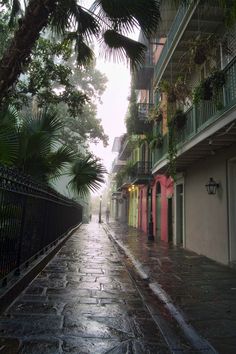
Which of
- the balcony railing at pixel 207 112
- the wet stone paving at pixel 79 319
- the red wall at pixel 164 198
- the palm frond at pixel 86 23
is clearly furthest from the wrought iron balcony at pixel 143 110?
the wet stone paving at pixel 79 319

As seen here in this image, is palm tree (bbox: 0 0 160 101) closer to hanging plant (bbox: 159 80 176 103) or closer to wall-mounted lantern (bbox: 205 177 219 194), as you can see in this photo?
hanging plant (bbox: 159 80 176 103)

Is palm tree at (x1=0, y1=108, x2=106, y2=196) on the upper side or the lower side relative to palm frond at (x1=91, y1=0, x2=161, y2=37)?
lower

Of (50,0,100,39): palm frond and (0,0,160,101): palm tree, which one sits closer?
(0,0,160,101): palm tree

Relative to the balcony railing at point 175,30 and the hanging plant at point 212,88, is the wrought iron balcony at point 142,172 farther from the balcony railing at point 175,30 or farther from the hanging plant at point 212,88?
the hanging plant at point 212,88

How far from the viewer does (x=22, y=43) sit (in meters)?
5.61

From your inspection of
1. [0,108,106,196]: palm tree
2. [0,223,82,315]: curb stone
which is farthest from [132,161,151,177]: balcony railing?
[0,223,82,315]: curb stone

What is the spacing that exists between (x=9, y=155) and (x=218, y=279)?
4.76 metres

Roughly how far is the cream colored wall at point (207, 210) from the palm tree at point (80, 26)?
3920 millimetres

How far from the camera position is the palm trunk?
18.1 ft

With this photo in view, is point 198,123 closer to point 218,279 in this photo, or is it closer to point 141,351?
point 218,279

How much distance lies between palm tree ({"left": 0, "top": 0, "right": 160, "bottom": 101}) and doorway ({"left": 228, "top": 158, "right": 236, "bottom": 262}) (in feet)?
12.5

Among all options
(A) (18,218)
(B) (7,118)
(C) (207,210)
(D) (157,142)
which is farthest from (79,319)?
(D) (157,142)

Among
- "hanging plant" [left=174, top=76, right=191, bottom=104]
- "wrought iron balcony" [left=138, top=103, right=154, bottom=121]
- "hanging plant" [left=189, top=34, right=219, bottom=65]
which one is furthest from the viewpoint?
"wrought iron balcony" [left=138, top=103, right=154, bottom=121]

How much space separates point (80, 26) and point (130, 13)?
135 centimetres
